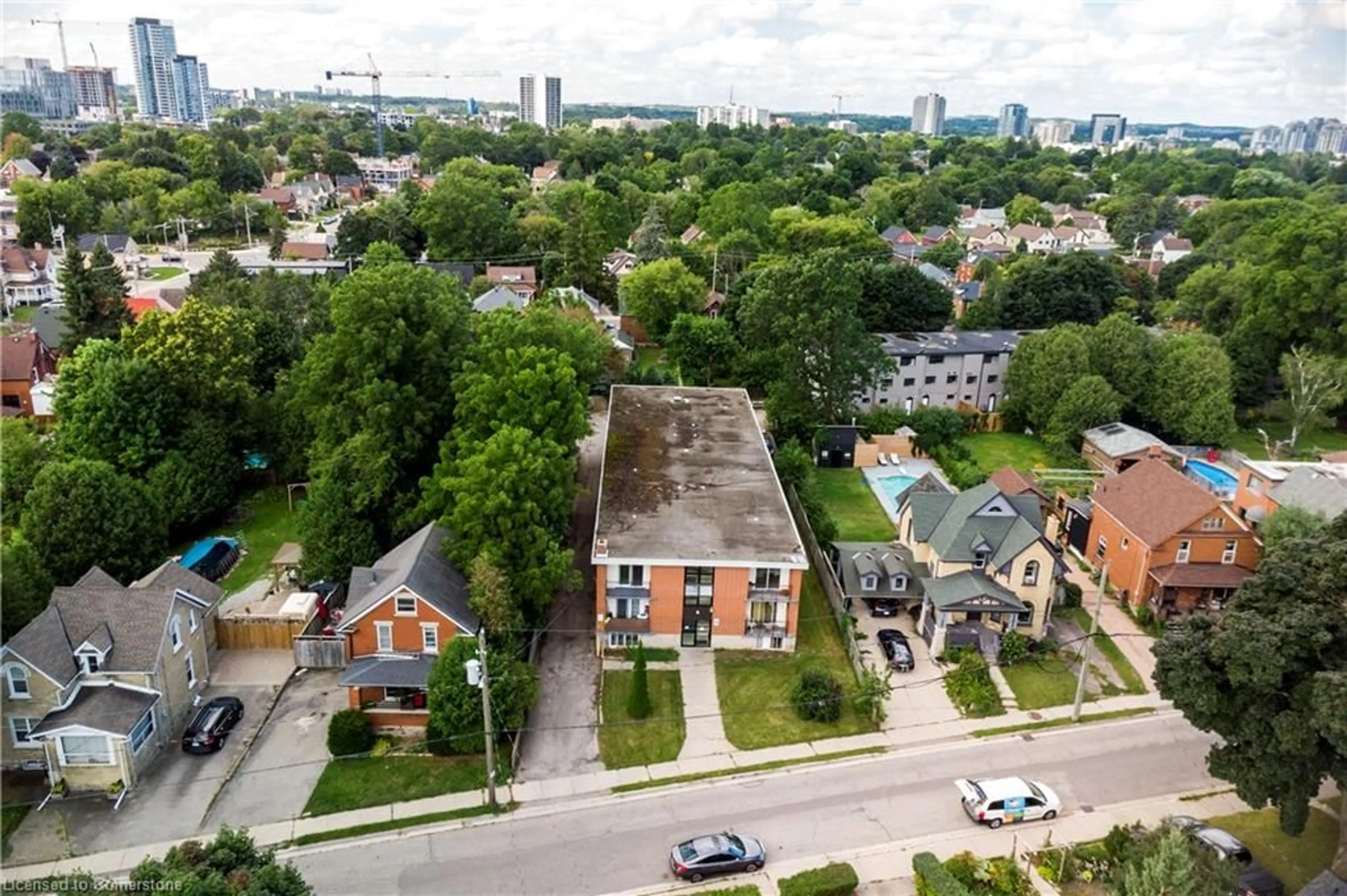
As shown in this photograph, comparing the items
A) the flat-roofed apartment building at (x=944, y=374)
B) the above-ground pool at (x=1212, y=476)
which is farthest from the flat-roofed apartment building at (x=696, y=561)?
the above-ground pool at (x=1212, y=476)

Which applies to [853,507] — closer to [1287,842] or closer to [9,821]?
[1287,842]

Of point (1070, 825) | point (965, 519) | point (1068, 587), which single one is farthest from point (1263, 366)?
point (1070, 825)

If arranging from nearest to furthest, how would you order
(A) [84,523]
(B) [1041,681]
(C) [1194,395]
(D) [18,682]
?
(D) [18,682], (B) [1041,681], (A) [84,523], (C) [1194,395]

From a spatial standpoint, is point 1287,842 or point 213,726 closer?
point 1287,842

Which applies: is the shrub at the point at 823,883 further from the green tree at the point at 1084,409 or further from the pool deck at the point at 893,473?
the green tree at the point at 1084,409

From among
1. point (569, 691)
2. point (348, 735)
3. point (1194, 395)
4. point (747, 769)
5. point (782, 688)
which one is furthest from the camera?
point (1194, 395)

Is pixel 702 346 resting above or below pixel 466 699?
above

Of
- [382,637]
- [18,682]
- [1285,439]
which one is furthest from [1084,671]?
[1285,439]

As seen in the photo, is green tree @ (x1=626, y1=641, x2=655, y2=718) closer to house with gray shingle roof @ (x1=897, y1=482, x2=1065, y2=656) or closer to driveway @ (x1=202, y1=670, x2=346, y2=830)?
driveway @ (x1=202, y1=670, x2=346, y2=830)

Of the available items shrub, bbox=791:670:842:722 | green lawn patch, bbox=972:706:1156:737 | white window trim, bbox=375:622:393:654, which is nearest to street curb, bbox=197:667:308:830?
white window trim, bbox=375:622:393:654
